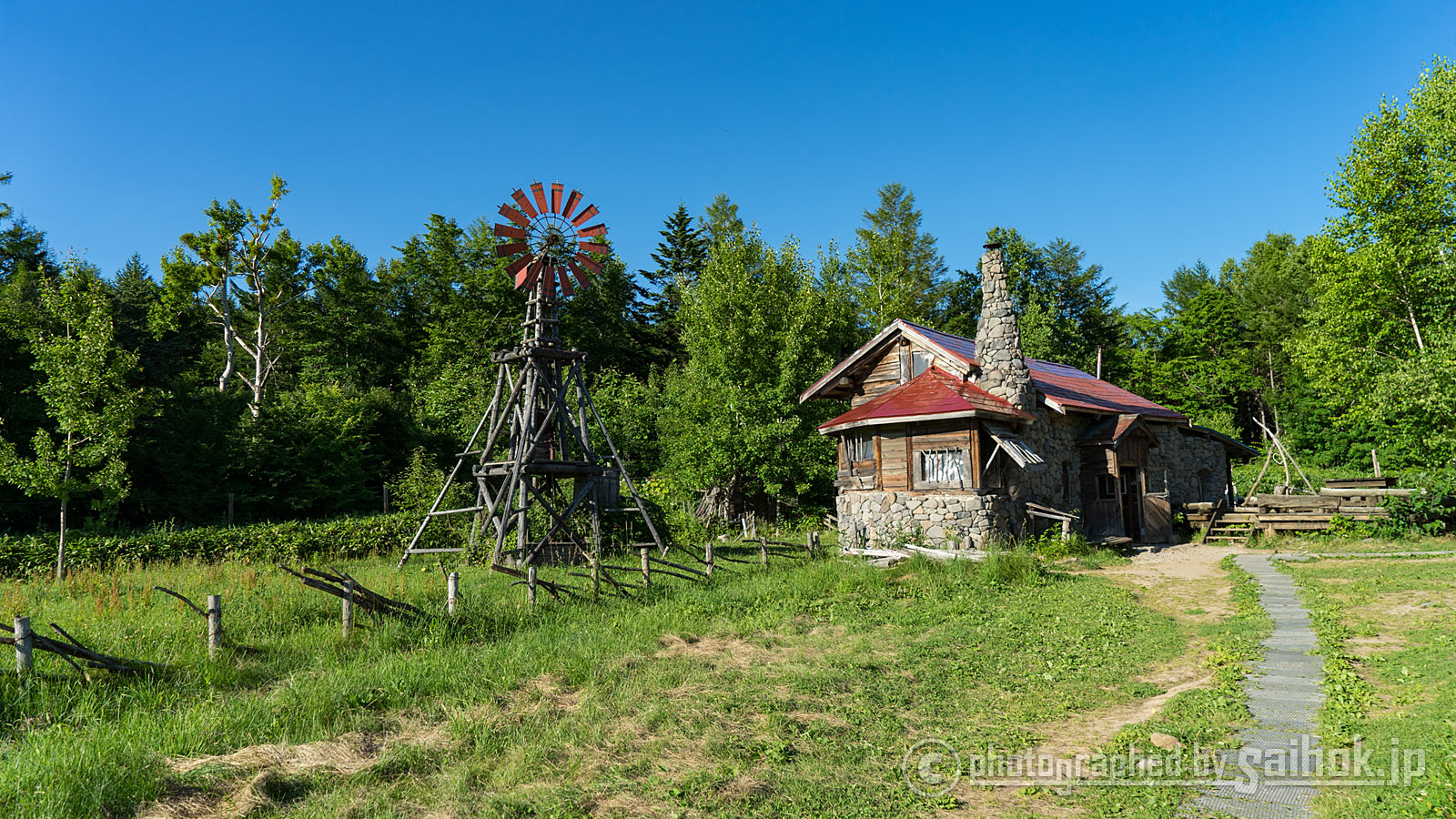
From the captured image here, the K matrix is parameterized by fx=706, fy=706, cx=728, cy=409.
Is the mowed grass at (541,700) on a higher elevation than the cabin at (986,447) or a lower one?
lower

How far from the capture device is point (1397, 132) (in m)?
24.2

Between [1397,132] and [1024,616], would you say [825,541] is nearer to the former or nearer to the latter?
[1024,616]

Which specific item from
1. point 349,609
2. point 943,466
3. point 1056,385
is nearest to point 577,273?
point 943,466

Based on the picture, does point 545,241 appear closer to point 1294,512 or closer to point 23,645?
point 23,645

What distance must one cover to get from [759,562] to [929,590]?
15.1 feet

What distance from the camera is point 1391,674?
7.44m

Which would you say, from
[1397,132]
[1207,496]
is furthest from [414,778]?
[1397,132]

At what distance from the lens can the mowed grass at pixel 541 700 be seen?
5.52 meters

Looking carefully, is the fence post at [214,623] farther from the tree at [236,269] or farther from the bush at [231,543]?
the tree at [236,269]

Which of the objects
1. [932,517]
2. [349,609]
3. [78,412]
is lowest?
[349,609]

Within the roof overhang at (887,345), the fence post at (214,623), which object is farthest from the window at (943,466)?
the fence post at (214,623)

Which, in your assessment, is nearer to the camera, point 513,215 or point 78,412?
point 78,412

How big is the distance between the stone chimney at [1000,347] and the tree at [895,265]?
1818cm

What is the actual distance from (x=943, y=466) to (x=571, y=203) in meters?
12.4
